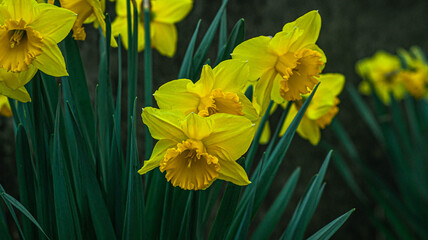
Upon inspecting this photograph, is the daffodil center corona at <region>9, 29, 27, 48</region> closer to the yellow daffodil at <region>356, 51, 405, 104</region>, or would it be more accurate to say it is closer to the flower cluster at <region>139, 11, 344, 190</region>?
the flower cluster at <region>139, 11, 344, 190</region>

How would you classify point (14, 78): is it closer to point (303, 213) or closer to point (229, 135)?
point (229, 135)

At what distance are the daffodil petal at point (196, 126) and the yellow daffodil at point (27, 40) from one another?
0.15 meters

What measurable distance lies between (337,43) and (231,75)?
1.50 metres

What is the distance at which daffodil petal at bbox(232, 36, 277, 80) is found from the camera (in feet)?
1.66

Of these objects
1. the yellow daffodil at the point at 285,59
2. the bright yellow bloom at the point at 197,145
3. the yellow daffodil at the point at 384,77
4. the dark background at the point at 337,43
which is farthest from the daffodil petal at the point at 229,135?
the yellow daffodil at the point at 384,77

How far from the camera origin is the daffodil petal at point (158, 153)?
450 millimetres

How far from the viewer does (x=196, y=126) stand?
1.41 feet

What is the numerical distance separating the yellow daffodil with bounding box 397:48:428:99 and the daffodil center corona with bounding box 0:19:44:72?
1287 millimetres

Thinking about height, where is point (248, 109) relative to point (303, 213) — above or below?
above

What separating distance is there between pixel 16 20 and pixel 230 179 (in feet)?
0.89

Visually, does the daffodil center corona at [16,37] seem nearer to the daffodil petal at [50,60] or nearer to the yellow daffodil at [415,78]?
the daffodil petal at [50,60]

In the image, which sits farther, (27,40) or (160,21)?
(160,21)

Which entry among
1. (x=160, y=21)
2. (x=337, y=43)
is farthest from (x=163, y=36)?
(x=337, y=43)

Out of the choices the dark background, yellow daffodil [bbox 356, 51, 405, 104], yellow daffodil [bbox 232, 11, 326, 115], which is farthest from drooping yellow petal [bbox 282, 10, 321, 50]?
yellow daffodil [bbox 356, 51, 405, 104]
